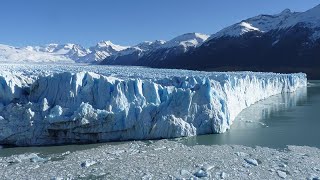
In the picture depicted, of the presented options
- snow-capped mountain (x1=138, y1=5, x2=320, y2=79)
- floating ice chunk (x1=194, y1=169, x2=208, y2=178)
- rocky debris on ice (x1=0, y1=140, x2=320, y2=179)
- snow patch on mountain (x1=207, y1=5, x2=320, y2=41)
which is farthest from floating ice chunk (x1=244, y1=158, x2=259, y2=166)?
snow patch on mountain (x1=207, y1=5, x2=320, y2=41)

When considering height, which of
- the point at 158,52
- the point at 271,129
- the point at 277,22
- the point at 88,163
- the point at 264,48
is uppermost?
the point at 277,22

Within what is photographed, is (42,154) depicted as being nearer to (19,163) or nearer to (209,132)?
(19,163)

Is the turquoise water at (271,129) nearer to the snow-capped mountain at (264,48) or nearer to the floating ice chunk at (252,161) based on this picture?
the floating ice chunk at (252,161)

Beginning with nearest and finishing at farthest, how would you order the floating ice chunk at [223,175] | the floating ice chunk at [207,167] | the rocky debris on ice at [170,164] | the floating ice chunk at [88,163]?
the floating ice chunk at [223,175], the rocky debris on ice at [170,164], the floating ice chunk at [207,167], the floating ice chunk at [88,163]

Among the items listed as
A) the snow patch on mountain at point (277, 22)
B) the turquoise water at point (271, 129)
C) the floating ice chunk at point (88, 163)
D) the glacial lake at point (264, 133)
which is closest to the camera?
the floating ice chunk at point (88, 163)

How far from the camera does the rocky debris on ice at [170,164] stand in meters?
8.32

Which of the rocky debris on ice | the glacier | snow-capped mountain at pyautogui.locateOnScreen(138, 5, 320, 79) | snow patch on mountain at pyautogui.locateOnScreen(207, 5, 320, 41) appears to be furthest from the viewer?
snow patch on mountain at pyautogui.locateOnScreen(207, 5, 320, 41)

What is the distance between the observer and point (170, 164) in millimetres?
9055

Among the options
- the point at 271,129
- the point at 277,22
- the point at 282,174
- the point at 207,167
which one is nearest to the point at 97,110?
the point at 207,167

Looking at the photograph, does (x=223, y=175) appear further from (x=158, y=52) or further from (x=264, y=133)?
(x=158, y=52)

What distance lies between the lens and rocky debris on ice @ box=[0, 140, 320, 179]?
8.32 metres

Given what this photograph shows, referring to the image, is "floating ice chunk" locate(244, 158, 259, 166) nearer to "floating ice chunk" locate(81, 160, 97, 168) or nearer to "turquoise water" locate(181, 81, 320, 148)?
"turquoise water" locate(181, 81, 320, 148)

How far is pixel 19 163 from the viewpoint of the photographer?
938 centimetres

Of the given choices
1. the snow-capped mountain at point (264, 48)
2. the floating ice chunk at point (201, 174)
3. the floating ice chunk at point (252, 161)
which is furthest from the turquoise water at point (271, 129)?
the snow-capped mountain at point (264, 48)
